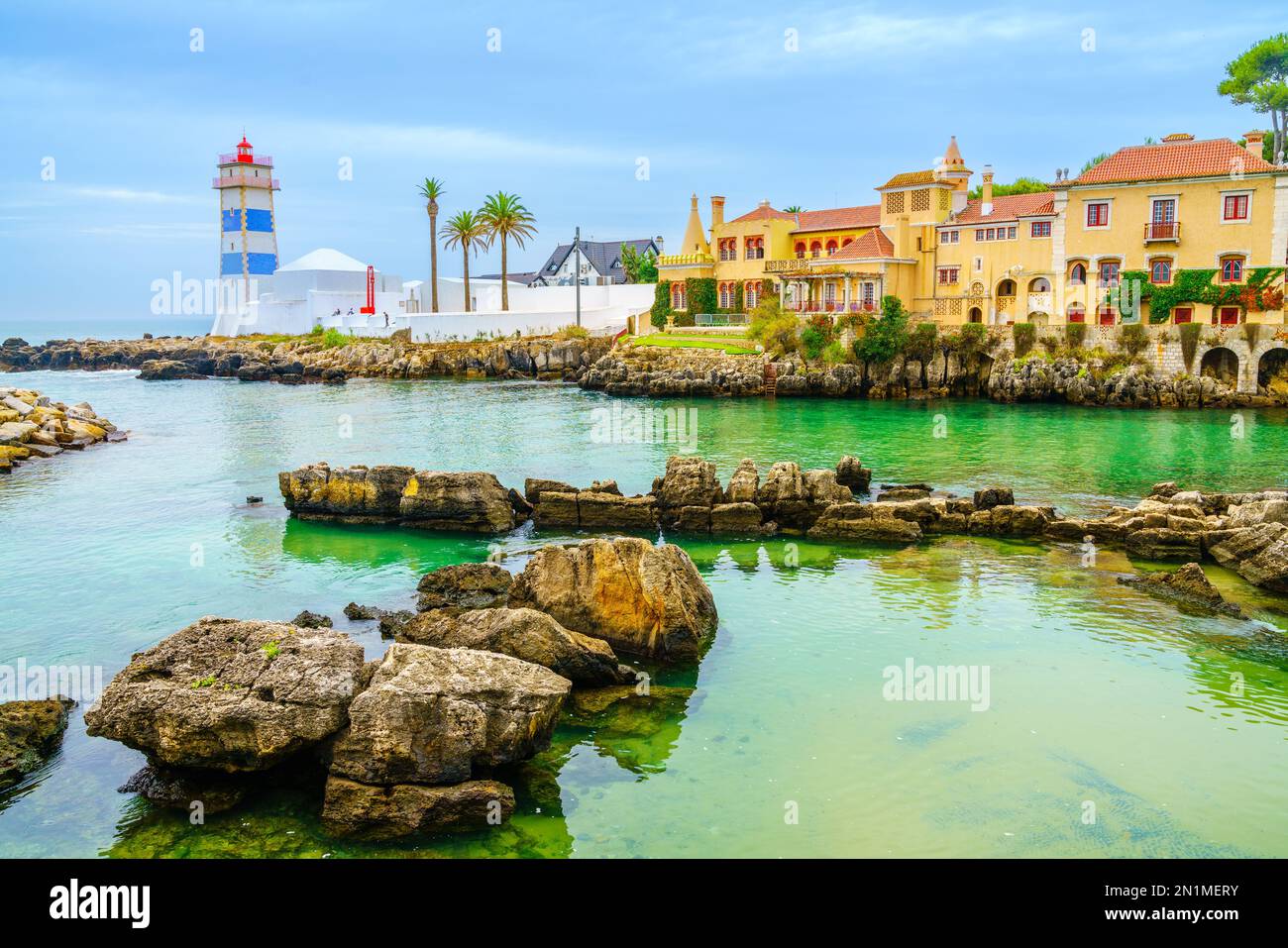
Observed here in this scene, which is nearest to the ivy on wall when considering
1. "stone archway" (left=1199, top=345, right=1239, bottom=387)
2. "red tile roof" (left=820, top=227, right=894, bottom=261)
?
"stone archway" (left=1199, top=345, right=1239, bottom=387)

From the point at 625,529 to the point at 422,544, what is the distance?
17.5 feet

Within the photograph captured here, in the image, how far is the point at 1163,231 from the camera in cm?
5897

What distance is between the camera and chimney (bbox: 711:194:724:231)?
83000 mm

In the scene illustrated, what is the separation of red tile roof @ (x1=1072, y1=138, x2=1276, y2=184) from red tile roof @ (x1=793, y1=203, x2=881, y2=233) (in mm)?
17503

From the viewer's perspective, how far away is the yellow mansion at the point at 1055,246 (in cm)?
5775

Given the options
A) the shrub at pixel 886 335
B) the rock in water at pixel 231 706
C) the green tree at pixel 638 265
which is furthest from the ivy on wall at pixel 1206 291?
the rock in water at pixel 231 706

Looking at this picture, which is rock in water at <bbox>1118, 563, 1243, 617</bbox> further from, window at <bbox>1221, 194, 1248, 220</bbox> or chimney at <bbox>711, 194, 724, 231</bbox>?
chimney at <bbox>711, 194, 724, 231</bbox>

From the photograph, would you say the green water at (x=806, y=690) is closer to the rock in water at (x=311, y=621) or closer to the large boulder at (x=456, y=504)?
the rock in water at (x=311, y=621)

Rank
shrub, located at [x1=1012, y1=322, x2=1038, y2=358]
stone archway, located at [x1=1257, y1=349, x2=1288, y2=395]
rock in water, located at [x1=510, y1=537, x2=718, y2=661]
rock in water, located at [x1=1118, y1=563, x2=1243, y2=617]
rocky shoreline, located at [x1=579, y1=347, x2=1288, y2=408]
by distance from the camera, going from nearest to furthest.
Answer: rock in water, located at [x1=510, y1=537, x2=718, y2=661] → rock in water, located at [x1=1118, y1=563, x2=1243, y2=617] → stone archway, located at [x1=1257, y1=349, x2=1288, y2=395] → rocky shoreline, located at [x1=579, y1=347, x2=1288, y2=408] → shrub, located at [x1=1012, y1=322, x2=1038, y2=358]

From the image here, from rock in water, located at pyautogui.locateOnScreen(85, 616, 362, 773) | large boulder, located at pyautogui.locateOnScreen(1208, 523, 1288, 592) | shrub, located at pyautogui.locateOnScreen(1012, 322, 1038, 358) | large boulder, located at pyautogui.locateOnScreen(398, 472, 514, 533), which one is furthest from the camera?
shrub, located at pyautogui.locateOnScreen(1012, 322, 1038, 358)

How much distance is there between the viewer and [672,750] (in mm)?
13977

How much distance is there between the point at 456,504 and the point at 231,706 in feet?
50.5

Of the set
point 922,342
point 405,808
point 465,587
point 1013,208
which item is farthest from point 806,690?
point 1013,208
